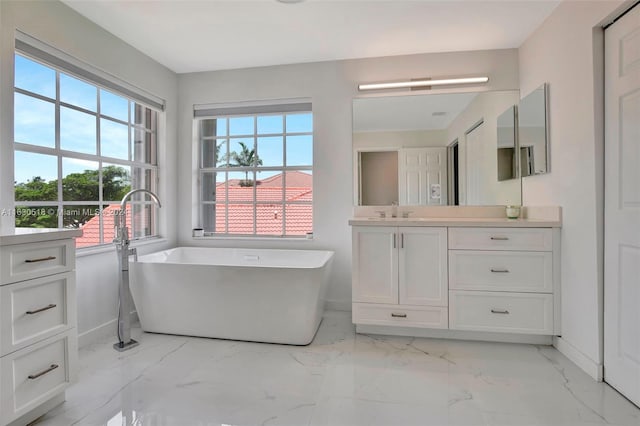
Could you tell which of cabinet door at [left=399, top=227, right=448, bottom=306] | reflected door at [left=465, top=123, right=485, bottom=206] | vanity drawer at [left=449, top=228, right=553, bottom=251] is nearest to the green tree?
cabinet door at [left=399, top=227, right=448, bottom=306]

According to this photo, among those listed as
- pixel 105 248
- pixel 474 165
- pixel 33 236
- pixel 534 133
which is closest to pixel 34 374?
pixel 33 236

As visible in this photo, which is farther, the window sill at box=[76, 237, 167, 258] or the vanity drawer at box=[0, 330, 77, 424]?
the window sill at box=[76, 237, 167, 258]

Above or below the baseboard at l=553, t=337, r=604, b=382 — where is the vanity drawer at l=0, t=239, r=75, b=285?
above

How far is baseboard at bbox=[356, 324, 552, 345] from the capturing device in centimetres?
232

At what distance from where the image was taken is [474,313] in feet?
7.55

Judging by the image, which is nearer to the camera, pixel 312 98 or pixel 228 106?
pixel 312 98

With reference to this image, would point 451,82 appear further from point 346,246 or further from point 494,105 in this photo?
point 346,246

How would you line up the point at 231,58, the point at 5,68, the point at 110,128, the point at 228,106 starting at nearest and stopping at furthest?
the point at 5,68
the point at 110,128
the point at 231,58
the point at 228,106

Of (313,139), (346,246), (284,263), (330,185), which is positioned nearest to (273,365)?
(284,263)

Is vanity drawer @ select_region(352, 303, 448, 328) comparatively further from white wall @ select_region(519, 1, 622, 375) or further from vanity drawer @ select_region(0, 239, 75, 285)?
vanity drawer @ select_region(0, 239, 75, 285)

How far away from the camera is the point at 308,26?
2441 millimetres

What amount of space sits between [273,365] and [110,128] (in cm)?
233

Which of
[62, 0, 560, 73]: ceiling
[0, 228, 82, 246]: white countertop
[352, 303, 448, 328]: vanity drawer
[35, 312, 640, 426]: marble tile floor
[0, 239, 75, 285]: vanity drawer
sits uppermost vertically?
[62, 0, 560, 73]: ceiling

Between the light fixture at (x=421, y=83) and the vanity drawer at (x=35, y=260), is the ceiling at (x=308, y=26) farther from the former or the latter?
the vanity drawer at (x=35, y=260)
